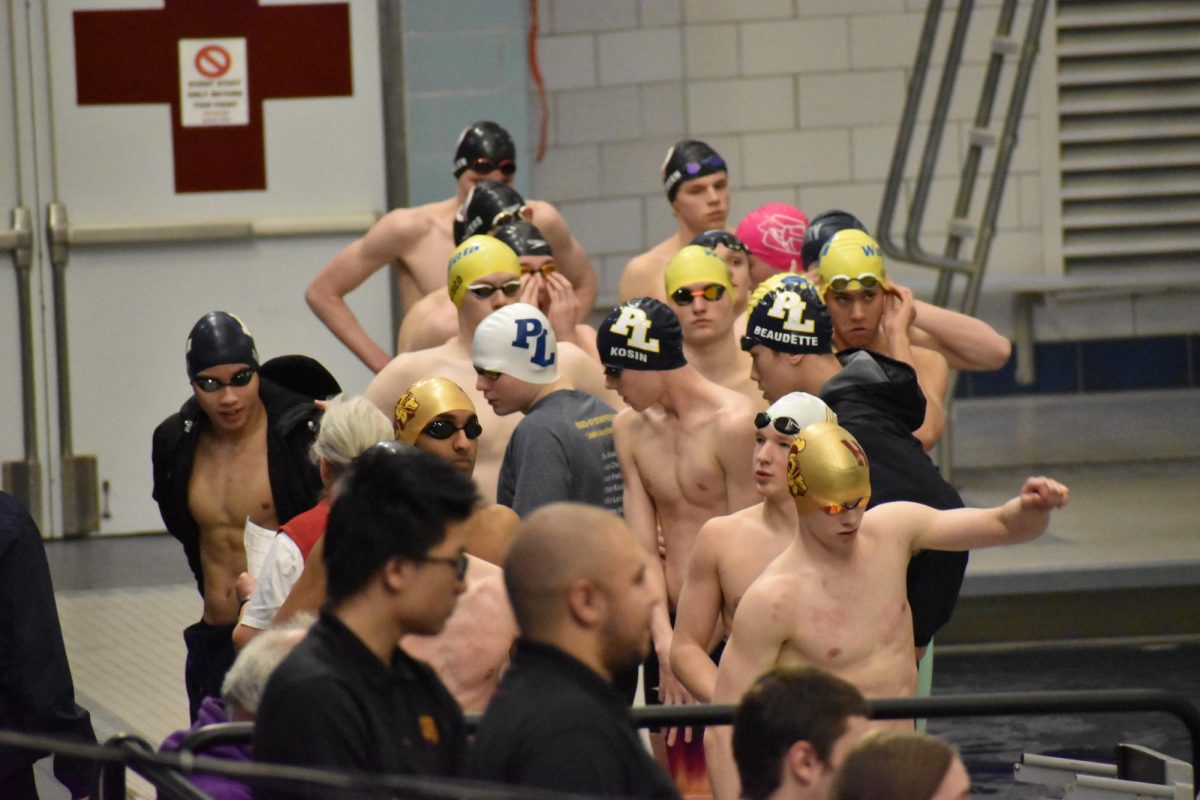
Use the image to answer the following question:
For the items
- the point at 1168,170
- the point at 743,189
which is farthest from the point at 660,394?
the point at 1168,170

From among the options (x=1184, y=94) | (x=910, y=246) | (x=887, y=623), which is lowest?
(x=887, y=623)

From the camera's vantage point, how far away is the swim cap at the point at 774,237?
750 centimetres

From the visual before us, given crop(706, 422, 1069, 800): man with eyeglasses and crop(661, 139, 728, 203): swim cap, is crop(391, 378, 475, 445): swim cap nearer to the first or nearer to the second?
crop(706, 422, 1069, 800): man with eyeglasses

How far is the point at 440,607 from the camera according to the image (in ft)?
9.17

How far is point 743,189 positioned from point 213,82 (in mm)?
3297

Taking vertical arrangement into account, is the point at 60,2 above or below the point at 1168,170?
above

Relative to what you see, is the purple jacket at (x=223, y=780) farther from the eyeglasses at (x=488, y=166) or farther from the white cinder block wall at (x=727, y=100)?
the white cinder block wall at (x=727, y=100)

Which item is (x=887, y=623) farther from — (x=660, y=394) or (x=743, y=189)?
(x=743, y=189)

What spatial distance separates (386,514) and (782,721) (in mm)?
702

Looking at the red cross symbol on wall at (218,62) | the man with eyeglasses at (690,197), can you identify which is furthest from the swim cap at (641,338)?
the red cross symbol on wall at (218,62)

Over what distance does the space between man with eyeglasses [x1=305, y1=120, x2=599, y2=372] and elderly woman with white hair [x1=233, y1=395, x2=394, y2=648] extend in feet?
12.0

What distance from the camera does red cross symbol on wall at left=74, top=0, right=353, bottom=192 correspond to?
32.8 ft

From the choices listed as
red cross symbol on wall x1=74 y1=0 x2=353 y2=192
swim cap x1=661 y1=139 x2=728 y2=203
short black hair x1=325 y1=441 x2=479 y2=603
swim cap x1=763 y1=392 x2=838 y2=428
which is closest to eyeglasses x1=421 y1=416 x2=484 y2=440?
swim cap x1=763 y1=392 x2=838 y2=428

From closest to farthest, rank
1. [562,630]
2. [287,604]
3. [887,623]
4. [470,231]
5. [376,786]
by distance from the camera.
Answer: [376,786]
[562,630]
[287,604]
[887,623]
[470,231]
